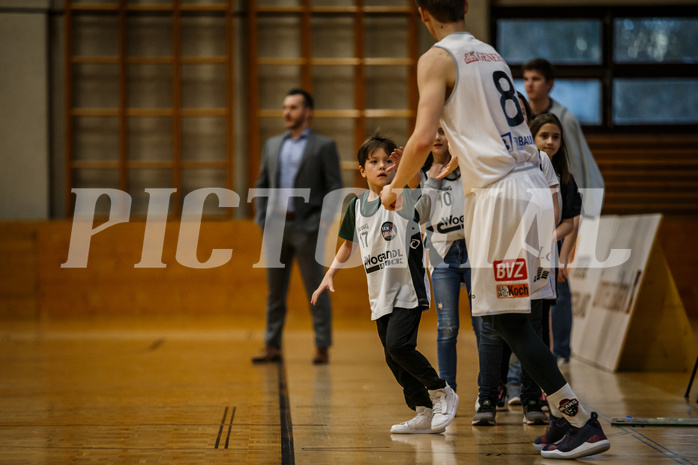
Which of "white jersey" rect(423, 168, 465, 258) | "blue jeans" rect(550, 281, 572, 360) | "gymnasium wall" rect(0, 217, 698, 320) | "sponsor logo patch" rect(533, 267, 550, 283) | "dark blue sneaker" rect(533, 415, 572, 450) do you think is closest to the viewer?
"dark blue sneaker" rect(533, 415, 572, 450)

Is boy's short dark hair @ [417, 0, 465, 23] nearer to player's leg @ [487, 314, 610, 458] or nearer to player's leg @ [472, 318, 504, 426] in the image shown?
Result: player's leg @ [487, 314, 610, 458]

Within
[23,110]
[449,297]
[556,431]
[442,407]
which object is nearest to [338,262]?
A: [449,297]

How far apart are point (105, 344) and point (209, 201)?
2678mm

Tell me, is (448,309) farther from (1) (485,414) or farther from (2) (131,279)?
(2) (131,279)

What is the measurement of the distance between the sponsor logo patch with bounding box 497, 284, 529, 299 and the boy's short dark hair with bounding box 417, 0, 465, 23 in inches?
32.5

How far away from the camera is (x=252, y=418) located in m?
3.11

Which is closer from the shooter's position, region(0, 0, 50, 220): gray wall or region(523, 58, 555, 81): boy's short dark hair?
region(523, 58, 555, 81): boy's short dark hair

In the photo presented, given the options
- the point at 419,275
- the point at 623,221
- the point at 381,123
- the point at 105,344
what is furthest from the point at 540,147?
the point at 381,123

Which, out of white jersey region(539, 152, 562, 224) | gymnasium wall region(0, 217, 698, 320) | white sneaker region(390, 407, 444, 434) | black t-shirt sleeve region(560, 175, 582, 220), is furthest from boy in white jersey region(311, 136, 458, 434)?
gymnasium wall region(0, 217, 698, 320)

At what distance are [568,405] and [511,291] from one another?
39 centimetres

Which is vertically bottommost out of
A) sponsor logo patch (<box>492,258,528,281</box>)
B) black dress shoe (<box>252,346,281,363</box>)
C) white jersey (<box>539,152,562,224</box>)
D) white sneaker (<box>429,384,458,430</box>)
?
black dress shoe (<box>252,346,281,363</box>)

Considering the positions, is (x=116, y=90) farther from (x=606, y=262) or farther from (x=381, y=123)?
(x=606, y=262)

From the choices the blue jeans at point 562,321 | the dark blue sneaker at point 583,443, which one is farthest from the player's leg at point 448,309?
the blue jeans at point 562,321

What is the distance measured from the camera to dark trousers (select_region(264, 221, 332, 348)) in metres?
4.84
